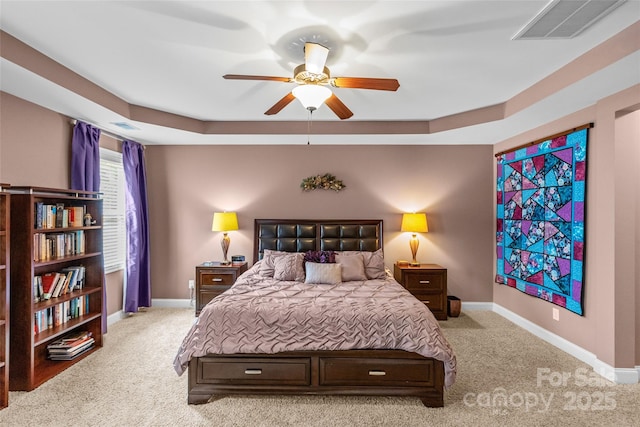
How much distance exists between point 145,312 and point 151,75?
350 cm

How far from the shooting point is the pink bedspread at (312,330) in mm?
2504

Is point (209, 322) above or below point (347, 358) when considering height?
above

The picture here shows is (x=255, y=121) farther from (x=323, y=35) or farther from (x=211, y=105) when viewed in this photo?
(x=323, y=35)

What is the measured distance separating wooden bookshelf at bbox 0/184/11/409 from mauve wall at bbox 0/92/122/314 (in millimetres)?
651

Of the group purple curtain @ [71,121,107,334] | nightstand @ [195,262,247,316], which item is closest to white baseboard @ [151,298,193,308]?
nightstand @ [195,262,247,316]

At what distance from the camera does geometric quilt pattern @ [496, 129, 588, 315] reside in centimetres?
330

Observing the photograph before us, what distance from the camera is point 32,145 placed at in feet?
10.3

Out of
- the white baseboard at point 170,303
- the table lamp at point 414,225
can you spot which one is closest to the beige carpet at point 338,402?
the white baseboard at point 170,303

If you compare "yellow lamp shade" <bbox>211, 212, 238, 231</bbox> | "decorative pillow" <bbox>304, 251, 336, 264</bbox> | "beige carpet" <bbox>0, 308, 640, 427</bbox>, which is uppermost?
"yellow lamp shade" <bbox>211, 212, 238, 231</bbox>

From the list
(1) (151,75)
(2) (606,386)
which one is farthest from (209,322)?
(2) (606,386)

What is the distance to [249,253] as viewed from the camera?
198 inches

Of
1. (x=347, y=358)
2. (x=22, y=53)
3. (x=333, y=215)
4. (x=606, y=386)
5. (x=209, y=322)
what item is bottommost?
(x=606, y=386)

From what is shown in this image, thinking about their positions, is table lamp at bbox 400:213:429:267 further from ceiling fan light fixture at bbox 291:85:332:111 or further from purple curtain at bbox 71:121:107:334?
purple curtain at bbox 71:121:107:334

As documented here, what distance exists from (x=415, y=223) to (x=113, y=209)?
14.8ft
